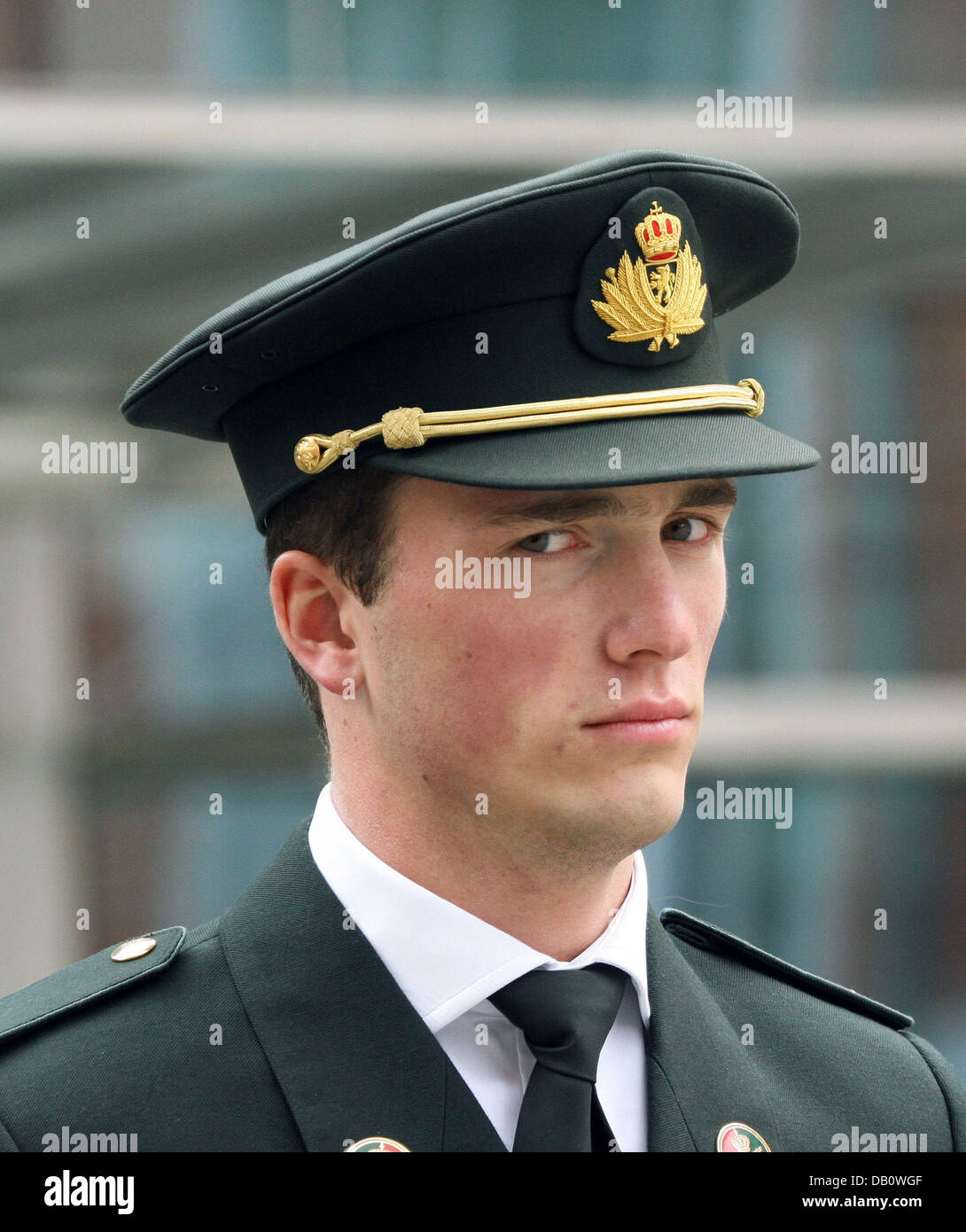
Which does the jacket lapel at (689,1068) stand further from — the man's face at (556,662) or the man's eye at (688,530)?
the man's eye at (688,530)

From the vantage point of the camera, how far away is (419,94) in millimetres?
2502

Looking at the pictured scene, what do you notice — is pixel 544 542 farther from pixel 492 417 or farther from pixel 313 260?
pixel 313 260

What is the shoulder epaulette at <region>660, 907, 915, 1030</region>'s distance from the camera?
128 centimetres

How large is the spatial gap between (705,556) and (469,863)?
0.89 ft

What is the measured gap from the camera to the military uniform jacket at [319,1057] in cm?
103

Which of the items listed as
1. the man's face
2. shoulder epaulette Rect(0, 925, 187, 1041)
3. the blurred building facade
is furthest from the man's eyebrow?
the blurred building facade

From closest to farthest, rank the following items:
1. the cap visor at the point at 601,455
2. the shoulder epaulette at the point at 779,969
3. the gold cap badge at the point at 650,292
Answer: the cap visor at the point at 601,455 < the gold cap badge at the point at 650,292 < the shoulder epaulette at the point at 779,969

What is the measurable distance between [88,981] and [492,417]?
0.53 m

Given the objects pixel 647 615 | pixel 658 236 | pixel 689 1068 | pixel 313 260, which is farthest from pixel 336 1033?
pixel 313 260

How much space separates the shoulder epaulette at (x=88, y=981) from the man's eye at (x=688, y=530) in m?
0.49

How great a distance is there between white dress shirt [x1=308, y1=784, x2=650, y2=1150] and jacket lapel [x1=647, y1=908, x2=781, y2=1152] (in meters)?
0.02

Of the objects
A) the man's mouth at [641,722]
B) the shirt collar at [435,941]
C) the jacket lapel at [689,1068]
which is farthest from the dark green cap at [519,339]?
the jacket lapel at [689,1068]

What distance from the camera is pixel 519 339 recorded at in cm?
108
